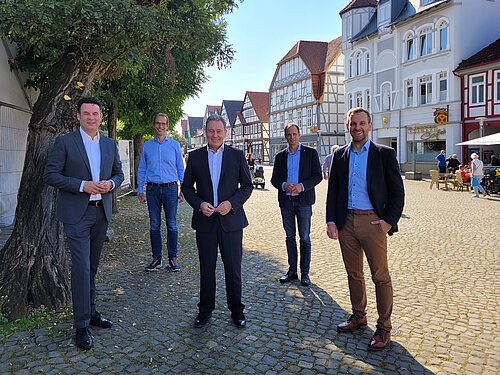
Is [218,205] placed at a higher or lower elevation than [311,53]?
lower

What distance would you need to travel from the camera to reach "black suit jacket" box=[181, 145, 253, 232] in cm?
425

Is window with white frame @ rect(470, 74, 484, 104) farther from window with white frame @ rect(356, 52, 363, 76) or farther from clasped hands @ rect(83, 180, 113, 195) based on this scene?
clasped hands @ rect(83, 180, 113, 195)

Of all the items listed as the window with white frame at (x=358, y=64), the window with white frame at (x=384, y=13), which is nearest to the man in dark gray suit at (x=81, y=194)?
the window with white frame at (x=384, y=13)

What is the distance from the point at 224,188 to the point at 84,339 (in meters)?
1.76

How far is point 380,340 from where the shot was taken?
372 centimetres

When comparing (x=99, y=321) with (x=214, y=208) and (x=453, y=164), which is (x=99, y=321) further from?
(x=453, y=164)

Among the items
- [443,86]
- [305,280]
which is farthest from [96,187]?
[443,86]

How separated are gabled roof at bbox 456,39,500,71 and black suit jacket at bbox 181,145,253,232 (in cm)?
2498

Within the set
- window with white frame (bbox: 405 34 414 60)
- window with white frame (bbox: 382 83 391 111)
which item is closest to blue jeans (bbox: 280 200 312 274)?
window with white frame (bbox: 405 34 414 60)

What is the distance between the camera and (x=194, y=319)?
4.38 metres

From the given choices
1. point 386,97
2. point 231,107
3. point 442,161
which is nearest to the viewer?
point 442,161

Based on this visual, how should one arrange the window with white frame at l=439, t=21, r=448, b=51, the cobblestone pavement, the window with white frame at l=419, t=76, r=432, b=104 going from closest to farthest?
the cobblestone pavement
the window with white frame at l=439, t=21, r=448, b=51
the window with white frame at l=419, t=76, r=432, b=104

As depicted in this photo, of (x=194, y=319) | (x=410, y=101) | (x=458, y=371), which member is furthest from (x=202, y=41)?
(x=410, y=101)

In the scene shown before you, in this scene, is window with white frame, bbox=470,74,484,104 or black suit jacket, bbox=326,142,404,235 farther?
window with white frame, bbox=470,74,484,104
